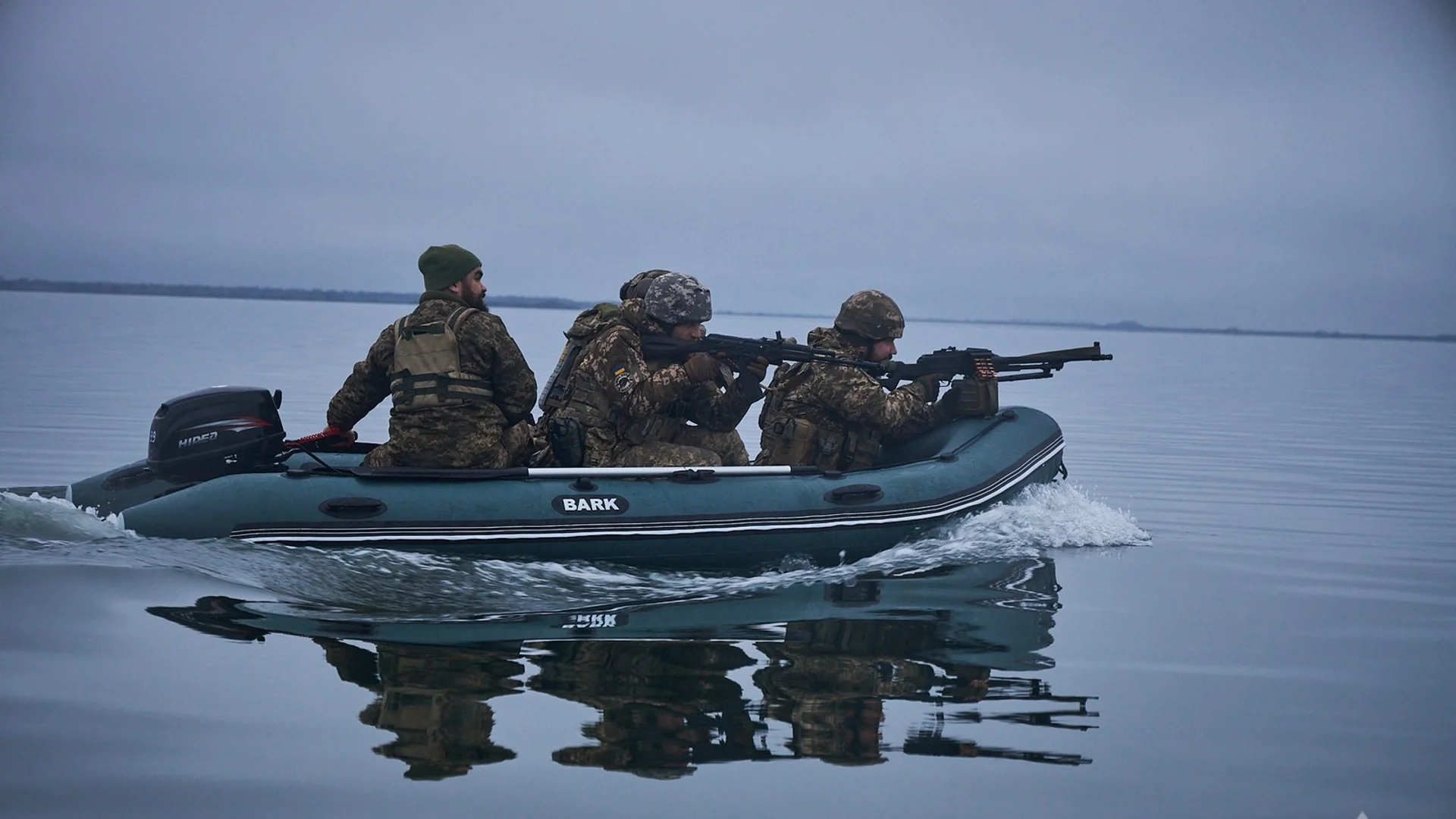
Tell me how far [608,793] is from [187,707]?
167 centimetres

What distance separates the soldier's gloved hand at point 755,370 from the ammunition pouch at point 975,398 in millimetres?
1884

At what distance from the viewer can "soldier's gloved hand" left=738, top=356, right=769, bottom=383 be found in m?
7.78

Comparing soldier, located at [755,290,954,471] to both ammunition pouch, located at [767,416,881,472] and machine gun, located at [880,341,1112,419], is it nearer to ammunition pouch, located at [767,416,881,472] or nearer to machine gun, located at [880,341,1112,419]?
ammunition pouch, located at [767,416,881,472]

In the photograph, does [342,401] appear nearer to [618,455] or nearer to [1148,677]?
[618,455]

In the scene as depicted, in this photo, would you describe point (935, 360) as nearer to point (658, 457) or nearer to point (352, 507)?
point (658, 457)

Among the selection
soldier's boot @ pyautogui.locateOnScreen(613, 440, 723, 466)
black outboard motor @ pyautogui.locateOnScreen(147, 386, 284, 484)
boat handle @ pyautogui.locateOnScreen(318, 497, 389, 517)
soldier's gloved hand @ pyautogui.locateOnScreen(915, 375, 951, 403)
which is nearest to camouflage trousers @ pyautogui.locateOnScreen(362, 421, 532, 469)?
boat handle @ pyautogui.locateOnScreen(318, 497, 389, 517)

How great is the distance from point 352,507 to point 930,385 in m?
4.10

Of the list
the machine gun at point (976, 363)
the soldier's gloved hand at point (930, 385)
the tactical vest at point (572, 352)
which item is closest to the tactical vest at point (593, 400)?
the tactical vest at point (572, 352)

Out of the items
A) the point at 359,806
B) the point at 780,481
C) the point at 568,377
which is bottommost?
the point at 359,806

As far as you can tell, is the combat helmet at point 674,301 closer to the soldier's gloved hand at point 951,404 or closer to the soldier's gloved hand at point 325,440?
the soldier's gloved hand at point 325,440

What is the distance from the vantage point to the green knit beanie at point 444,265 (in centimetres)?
692

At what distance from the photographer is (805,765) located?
13.7 feet

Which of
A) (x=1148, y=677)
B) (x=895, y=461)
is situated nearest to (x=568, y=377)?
(x=895, y=461)

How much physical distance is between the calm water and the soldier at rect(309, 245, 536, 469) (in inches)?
27.1
